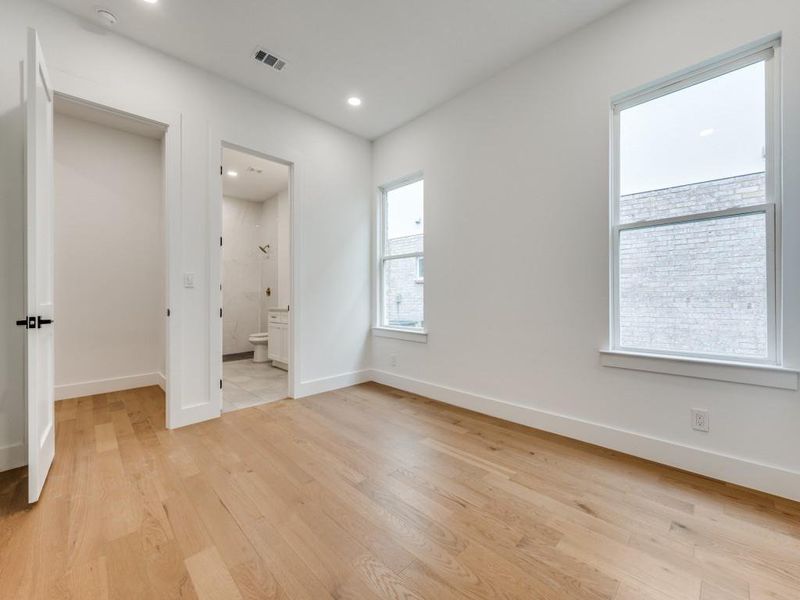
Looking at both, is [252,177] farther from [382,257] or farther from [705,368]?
[705,368]

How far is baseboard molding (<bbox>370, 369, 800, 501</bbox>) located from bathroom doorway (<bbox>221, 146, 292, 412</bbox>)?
9.91ft

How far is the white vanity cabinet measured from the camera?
4.81m

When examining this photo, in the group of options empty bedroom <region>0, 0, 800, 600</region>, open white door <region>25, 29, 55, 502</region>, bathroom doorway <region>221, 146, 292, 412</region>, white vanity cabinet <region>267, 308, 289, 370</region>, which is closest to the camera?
empty bedroom <region>0, 0, 800, 600</region>

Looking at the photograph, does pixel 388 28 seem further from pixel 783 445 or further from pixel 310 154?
pixel 783 445

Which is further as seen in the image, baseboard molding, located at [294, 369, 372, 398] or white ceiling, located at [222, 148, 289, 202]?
white ceiling, located at [222, 148, 289, 202]

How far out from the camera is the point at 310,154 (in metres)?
3.61

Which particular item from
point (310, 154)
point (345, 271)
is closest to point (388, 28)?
point (310, 154)

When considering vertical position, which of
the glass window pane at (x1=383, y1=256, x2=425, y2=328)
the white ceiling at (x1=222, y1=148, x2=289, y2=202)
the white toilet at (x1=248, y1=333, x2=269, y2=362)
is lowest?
the white toilet at (x1=248, y1=333, x2=269, y2=362)

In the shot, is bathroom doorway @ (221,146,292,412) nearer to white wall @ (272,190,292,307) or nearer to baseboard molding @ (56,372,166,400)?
white wall @ (272,190,292,307)

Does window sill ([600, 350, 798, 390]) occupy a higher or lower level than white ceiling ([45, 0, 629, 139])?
lower

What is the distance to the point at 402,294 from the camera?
3.97 m

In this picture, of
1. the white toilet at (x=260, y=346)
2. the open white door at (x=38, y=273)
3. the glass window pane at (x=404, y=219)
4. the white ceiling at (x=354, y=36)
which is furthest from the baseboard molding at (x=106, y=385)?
the white ceiling at (x=354, y=36)

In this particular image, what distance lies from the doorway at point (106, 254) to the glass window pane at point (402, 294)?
2.34 meters

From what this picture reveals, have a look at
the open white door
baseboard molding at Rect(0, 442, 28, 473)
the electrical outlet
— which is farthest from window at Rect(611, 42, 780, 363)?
baseboard molding at Rect(0, 442, 28, 473)
